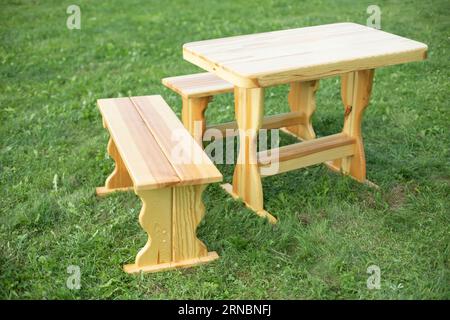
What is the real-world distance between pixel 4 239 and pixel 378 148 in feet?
8.79

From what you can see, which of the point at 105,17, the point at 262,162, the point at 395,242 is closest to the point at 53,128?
the point at 262,162

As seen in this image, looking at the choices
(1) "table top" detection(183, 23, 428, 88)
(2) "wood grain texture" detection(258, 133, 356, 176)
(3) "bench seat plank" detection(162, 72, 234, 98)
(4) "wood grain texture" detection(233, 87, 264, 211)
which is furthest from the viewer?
(3) "bench seat plank" detection(162, 72, 234, 98)

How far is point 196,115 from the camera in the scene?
453cm

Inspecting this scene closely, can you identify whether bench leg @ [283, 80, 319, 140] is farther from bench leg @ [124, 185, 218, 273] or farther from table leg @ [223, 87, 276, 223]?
bench leg @ [124, 185, 218, 273]

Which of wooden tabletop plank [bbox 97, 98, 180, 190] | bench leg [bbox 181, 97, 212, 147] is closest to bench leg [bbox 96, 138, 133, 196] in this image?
wooden tabletop plank [bbox 97, 98, 180, 190]

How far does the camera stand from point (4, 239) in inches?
145

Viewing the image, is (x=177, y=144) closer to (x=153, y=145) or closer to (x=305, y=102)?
(x=153, y=145)

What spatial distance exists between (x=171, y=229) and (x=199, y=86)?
1405mm

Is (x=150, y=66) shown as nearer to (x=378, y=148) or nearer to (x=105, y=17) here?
(x=105, y=17)

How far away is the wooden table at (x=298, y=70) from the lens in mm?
3582

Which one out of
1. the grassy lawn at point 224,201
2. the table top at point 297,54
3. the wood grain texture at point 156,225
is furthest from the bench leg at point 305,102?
the wood grain texture at point 156,225

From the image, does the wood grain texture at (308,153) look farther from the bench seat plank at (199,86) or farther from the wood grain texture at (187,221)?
the wood grain texture at (187,221)

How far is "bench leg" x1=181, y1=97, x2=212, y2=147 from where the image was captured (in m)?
4.48

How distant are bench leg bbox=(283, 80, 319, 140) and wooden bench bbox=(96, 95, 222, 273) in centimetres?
147
